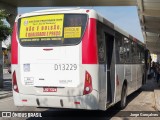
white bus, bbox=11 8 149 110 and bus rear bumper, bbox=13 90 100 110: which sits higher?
white bus, bbox=11 8 149 110

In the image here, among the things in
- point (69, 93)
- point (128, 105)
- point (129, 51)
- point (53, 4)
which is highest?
point (53, 4)

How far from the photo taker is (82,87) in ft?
31.6

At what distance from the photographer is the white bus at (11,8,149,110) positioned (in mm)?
9648

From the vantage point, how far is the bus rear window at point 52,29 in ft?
32.4

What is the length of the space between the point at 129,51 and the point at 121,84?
99.8 inches

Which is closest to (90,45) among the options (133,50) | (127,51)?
(127,51)

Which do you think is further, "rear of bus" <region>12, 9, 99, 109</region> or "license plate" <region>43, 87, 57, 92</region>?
"license plate" <region>43, 87, 57, 92</region>

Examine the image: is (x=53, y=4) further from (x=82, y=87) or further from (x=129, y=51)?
(x=82, y=87)

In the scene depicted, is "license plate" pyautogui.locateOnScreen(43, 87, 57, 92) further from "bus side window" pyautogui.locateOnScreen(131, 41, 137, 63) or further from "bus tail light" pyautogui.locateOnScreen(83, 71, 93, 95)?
"bus side window" pyautogui.locateOnScreen(131, 41, 137, 63)

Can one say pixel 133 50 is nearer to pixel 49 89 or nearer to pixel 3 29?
pixel 3 29

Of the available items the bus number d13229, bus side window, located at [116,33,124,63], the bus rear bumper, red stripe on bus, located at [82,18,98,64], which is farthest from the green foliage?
red stripe on bus, located at [82,18,98,64]

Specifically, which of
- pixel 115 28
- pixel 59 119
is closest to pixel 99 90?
pixel 59 119

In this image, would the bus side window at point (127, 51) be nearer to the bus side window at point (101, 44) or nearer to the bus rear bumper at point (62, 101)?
the bus side window at point (101, 44)

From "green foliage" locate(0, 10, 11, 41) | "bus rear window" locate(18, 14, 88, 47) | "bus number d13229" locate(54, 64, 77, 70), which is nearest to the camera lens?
"bus number d13229" locate(54, 64, 77, 70)
